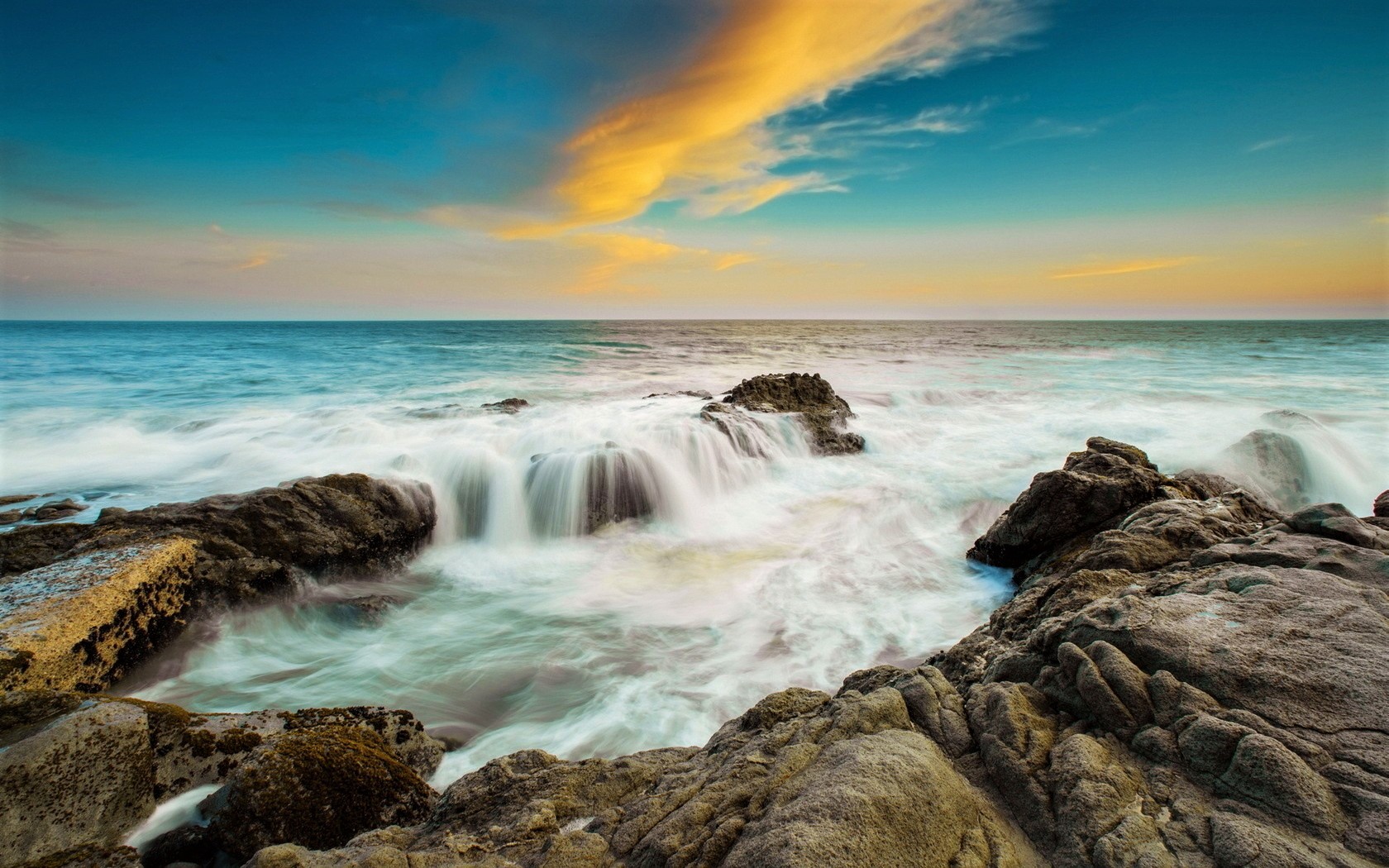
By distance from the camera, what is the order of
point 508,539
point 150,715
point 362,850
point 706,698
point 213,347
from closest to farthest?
point 362,850
point 150,715
point 706,698
point 508,539
point 213,347

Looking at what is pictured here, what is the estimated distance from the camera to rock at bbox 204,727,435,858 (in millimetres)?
2842

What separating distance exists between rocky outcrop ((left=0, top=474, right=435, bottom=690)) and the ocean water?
1.09 feet

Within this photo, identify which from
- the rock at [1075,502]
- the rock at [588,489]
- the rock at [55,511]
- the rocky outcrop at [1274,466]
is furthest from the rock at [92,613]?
the rocky outcrop at [1274,466]

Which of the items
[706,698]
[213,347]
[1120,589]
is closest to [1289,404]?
[1120,589]

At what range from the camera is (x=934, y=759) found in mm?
2352

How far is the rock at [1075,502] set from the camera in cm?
615

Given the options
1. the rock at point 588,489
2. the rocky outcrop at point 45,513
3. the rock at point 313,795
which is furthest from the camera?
the rock at point 588,489

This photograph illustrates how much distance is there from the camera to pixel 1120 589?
381 cm

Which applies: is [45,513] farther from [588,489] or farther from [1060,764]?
[1060,764]

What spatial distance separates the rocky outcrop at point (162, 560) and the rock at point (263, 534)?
1 centimetres

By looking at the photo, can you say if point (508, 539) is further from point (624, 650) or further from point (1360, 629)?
point (1360, 629)

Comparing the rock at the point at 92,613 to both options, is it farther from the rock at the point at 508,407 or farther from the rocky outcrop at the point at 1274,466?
the rocky outcrop at the point at 1274,466

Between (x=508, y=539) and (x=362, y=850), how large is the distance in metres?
6.35

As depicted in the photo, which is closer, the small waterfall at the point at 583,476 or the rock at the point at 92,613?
the rock at the point at 92,613
